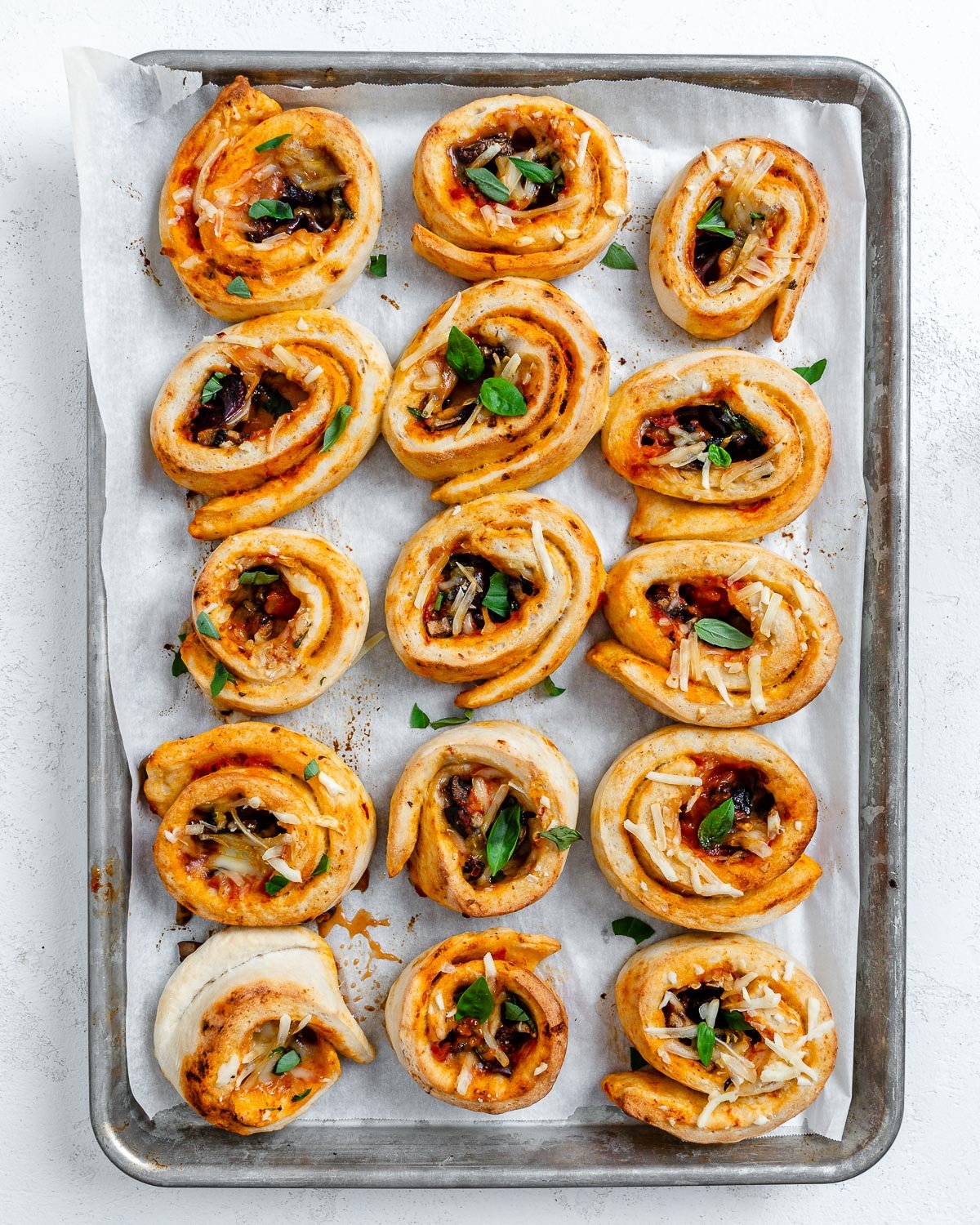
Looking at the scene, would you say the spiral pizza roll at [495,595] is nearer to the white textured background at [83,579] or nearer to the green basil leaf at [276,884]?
the green basil leaf at [276,884]

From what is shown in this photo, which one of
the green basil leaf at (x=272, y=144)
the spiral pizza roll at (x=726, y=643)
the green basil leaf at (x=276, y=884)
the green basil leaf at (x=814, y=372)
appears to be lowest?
the green basil leaf at (x=276, y=884)

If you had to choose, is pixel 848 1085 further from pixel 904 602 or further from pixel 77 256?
pixel 77 256

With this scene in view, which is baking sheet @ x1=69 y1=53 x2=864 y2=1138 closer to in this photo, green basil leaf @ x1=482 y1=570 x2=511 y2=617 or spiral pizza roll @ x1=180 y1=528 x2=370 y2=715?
spiral pizza roll @ x1=180 y1=528 x2=370 y2=715

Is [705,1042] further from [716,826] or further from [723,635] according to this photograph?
[723,635]

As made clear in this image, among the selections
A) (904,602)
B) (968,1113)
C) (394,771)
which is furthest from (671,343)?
(968,1113)

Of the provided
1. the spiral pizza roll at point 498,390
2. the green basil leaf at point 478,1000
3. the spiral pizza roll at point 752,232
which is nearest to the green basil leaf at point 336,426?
the spiral pizza roll at point 498,390

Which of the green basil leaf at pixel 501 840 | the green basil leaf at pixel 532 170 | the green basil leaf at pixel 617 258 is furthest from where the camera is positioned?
the green basil leaf at pixel 617 258
